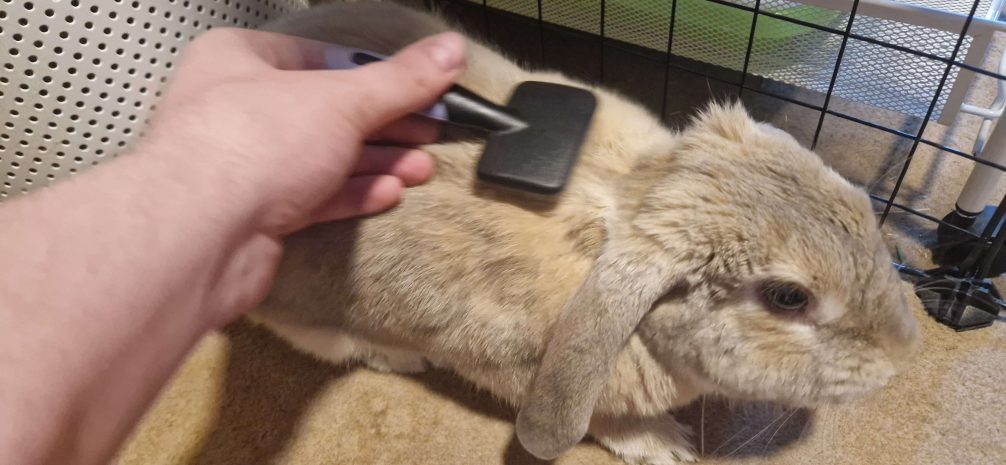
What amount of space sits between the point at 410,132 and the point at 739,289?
0.52m

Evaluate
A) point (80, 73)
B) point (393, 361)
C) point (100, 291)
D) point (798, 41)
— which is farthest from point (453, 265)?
point (798, 41)

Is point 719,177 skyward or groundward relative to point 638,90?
skyward

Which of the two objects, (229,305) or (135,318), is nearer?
(135,318)

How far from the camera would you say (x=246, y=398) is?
4.60 feet

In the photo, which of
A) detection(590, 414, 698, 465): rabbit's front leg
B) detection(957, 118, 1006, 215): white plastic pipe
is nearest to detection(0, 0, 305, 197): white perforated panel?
detection(590, 414, 698, 465): rabbit's front leg

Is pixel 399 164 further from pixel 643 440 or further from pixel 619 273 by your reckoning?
pixel 643 440

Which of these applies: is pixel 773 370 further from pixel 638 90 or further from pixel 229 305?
pixel 638 90

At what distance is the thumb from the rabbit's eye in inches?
20.0

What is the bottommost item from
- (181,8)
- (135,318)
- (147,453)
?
(147,453)

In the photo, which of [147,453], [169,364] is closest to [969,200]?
[169,364]

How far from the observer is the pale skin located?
0.66 metres

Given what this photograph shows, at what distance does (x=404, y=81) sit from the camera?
94 centimetres

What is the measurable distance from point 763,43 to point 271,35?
37.5 inches

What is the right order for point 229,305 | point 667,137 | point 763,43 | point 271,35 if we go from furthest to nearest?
point 763,43
point 667,137
point 271,35
point 229,305
